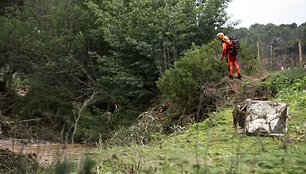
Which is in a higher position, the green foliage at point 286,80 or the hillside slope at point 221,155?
the green foliage at point 286,80

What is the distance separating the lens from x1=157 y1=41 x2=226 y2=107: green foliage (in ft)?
47.7

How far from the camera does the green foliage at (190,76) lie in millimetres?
14539

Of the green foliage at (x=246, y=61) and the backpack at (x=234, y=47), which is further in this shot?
the green foliage at (x=246, y=61)

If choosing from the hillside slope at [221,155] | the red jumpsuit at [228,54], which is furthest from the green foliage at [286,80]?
the hillside slope at [221,155]

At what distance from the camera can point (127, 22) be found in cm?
1919

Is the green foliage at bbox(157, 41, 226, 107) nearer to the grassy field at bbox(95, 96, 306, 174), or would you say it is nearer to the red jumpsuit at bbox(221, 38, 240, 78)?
the red jumpsuit at bbox(221, 38, 240, 78)

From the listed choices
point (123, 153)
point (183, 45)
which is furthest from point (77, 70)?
point (123, 153)

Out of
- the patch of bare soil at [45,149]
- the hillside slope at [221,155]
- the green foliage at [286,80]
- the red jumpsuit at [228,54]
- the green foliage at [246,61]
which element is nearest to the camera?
the patch of bare soil at [45,149]

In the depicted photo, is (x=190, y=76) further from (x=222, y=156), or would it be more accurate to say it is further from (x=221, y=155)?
(x=222, y=156)

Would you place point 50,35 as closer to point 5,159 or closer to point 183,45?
point 183,45

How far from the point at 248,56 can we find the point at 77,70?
7720mm

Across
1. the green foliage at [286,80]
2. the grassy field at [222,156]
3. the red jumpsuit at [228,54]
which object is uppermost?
the red jumpsuit at [228,54]

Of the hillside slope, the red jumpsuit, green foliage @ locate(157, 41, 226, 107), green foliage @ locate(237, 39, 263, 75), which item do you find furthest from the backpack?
the hillside slope

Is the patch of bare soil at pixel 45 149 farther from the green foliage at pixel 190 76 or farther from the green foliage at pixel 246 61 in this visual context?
the green foliage at pixel 246 61
